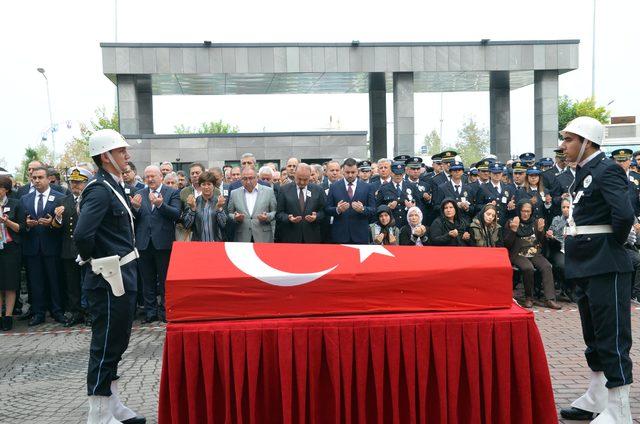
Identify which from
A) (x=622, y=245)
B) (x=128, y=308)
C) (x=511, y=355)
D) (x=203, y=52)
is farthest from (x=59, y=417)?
(x=203, y=52)

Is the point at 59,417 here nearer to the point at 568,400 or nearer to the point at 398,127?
the point at 568,400

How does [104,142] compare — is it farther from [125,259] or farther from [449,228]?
[449,228]

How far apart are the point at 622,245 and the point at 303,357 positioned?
251 cm

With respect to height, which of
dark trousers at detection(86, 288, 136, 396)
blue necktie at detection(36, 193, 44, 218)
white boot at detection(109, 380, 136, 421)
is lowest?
white boot at detection(109, 380, 136, 421)

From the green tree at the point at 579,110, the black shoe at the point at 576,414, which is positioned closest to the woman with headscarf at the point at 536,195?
the black shoe at the point at 576,414

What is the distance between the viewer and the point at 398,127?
22719 mm

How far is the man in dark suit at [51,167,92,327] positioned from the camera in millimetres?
8883

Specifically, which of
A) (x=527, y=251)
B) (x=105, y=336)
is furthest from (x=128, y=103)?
(x=105, y=336)

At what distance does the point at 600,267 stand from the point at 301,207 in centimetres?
474

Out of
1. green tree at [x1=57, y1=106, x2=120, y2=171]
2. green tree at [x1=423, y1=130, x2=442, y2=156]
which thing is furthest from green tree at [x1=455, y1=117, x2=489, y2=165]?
green tree at [x1=57, y1=106, x2=120, y2=171]

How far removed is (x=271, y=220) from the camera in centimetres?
847

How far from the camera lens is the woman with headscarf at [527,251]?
9461mm

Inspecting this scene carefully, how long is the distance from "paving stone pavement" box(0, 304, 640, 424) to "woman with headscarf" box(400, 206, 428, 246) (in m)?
1.96

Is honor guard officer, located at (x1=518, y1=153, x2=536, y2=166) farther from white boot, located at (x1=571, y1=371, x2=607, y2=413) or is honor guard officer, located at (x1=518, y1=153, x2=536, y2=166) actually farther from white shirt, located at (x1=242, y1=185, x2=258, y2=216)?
white boot, located at (x1=571, y1=371, x2=607, y2=413)
